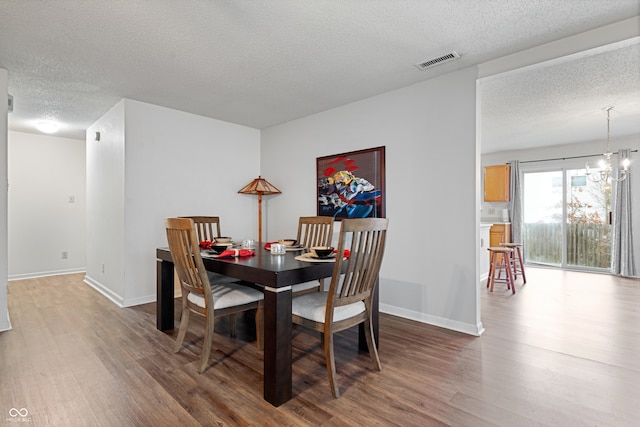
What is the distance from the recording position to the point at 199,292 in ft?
7.06

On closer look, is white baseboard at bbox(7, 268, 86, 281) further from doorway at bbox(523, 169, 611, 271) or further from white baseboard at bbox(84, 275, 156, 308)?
doorway at bbox(523, 169, 611, 271)

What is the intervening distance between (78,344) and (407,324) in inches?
111

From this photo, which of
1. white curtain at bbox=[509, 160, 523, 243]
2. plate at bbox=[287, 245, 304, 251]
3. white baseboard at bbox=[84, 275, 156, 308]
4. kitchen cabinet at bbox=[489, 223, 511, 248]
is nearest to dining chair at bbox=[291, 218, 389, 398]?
plate at bbox=[287, 245, 304, 251]

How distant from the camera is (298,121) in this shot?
443cm

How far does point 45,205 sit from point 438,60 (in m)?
6.26

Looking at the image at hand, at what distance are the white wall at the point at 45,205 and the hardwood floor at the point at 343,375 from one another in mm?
2369

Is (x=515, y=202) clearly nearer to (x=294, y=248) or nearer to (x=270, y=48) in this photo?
(x=294, y=248)

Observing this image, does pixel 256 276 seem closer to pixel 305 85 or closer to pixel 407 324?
pixel 407 324

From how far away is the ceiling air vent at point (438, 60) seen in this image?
260 cm

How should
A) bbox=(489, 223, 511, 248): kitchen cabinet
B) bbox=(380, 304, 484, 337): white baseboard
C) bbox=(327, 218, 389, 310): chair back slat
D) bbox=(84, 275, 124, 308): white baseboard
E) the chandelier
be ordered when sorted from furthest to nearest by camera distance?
bbox=(489, 223, 511, 248): kitchen cabinet
the chandelier
bbox=(84, 275, 124, 308): white baseboard
bbox=(380, 304, 484, 337): white baseboard
bbox=(327, 218, 389, 310): chair back slat

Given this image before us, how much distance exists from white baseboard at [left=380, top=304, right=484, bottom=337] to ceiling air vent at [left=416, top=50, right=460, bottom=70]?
232cm

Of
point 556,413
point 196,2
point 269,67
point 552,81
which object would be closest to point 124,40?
point 196,2

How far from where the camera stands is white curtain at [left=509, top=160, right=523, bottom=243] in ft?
21.2

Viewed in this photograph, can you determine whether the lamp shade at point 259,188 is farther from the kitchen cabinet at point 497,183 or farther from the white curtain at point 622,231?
the white curtain at point 622,231
